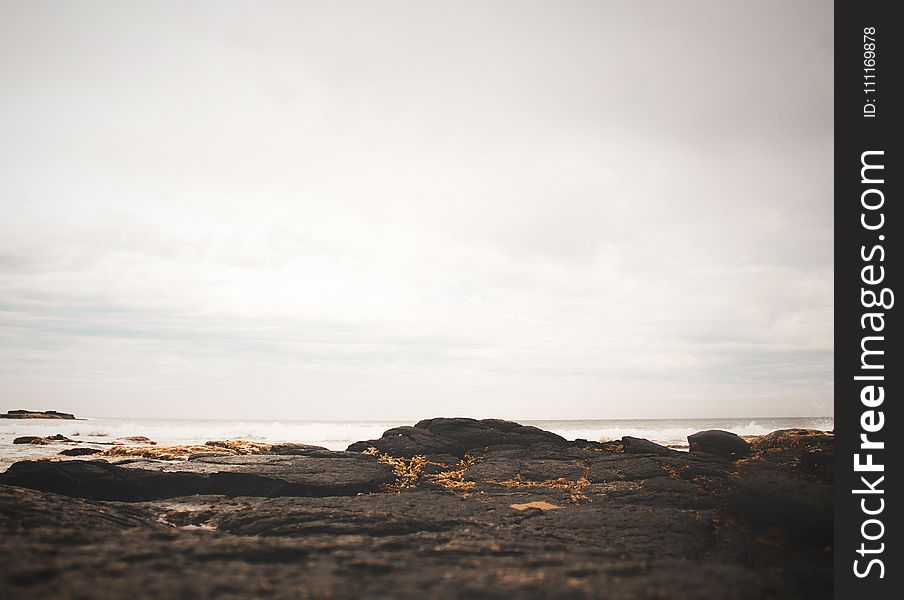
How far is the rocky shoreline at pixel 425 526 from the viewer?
4234mm

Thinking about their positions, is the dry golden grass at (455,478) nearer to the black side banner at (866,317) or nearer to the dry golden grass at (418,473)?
the dry golden grass at (418,473)

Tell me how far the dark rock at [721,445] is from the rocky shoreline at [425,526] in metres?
0.28

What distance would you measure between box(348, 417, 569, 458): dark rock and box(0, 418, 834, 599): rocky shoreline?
3.63 ft

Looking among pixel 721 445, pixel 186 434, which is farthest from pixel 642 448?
pixel 186 434

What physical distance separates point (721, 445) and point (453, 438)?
10.3 metres

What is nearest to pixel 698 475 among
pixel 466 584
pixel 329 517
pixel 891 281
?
pixel 891 281

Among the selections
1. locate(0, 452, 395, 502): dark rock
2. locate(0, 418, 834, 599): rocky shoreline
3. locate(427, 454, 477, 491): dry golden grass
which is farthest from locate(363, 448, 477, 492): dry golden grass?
locate(0, 452, 395, 502): dark rock

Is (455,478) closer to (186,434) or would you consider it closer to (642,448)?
(642,448)

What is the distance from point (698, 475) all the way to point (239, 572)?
42.2 feet

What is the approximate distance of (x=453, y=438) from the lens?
801 inches

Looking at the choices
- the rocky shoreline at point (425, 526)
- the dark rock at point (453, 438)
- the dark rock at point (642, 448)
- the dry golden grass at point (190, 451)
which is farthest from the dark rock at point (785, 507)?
the dry golden grass at point (190, 451)

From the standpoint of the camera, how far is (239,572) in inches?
174

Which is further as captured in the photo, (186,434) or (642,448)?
(186,434)

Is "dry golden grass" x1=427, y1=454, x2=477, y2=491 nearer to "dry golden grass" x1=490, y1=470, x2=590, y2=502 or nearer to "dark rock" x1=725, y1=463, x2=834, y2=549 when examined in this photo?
"dry golden grass" x1=490, y1=470, x2=590, y2=502
